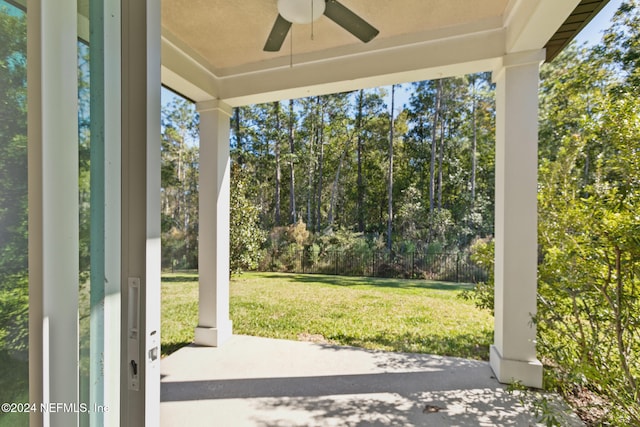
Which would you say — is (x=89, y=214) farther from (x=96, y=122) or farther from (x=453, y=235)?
(x=453, y=235)

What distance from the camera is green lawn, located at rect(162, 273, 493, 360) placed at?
347 cm

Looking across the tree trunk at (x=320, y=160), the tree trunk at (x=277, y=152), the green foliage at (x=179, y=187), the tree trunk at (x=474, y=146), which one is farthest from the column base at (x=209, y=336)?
the tree trunk at (x=474, y=146)

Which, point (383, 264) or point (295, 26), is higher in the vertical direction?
point (295, 26)

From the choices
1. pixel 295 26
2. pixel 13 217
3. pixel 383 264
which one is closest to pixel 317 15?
pixel 295 26

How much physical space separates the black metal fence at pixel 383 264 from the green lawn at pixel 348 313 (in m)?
0.27

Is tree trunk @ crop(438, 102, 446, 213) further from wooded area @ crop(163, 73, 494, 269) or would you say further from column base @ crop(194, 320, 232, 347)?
column base @ crop(194, 320, 232, 347)

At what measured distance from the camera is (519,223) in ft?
7.34

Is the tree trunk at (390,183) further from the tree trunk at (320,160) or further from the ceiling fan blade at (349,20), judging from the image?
the ceiling fan blade at (349,20)

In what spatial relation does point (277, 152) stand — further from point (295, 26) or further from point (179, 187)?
point (295, 26)

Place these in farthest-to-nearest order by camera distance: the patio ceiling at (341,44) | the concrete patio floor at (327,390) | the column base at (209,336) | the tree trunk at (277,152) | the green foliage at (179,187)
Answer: the tree trunk at (277,152) → the green foliage at (179,187) → the column base at (209,336) → the patio ceiling at (341,44) → the concrete patio floor at (327,390)

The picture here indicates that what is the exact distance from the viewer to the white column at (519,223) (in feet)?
7.23

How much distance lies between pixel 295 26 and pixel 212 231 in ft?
6.69

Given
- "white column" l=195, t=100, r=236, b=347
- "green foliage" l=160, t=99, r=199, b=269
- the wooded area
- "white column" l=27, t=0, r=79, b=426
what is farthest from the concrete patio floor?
the wooded area

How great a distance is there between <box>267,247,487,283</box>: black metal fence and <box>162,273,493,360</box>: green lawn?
10.8 inches
